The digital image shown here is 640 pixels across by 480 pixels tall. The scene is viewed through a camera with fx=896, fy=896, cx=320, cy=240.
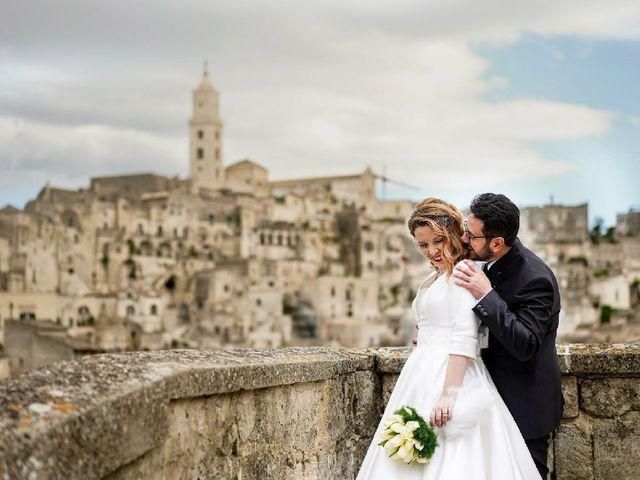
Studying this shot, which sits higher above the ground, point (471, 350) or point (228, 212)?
point (228, 212)

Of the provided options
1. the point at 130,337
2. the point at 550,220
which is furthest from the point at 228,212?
the point at 550,220

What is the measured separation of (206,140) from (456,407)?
11147 centimetres

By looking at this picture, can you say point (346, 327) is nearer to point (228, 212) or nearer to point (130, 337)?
point (130, 337)

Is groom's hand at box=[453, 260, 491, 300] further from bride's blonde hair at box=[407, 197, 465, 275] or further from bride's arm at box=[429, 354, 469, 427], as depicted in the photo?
bride's arm at box=[429, 354, 469, 427]

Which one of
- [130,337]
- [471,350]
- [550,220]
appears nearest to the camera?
[471,350]

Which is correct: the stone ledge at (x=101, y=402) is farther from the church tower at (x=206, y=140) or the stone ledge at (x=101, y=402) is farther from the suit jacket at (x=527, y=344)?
the church tower at (x=206, y=140)

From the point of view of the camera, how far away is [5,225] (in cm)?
7088

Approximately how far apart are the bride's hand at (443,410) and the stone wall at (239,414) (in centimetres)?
93

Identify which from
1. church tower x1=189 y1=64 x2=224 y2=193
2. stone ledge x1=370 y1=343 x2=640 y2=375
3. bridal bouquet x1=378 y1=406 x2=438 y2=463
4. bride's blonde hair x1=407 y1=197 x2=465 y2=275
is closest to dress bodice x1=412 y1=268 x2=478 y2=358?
bride's blonde hair x1=407 y1=197 x2=465 y2=275

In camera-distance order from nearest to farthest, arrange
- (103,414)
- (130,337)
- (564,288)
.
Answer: (103,414), (130,337), (564,288)

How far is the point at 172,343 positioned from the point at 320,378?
208 ft

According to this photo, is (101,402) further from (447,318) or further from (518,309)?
(518,309)

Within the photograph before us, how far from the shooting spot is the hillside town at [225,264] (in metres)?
66.9

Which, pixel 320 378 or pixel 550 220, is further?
pixel 550 220
